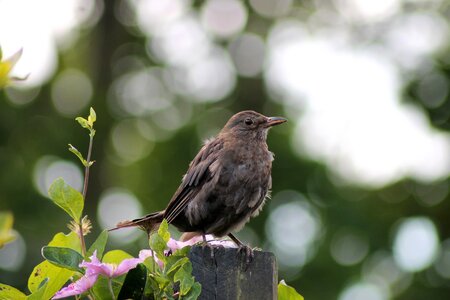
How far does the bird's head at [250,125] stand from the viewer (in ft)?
19.5

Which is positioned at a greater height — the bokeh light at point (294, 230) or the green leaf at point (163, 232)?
the green leaf at point (163, 232)

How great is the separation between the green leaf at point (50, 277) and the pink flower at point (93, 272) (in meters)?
0.05

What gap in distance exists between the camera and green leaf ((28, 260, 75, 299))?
2732 millimetres

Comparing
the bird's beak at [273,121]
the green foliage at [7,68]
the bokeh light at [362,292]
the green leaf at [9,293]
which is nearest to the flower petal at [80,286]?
the green leaf at [9,293]

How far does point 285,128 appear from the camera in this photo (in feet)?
71.3

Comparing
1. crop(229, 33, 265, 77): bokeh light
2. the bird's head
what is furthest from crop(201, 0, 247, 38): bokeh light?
the bird's head

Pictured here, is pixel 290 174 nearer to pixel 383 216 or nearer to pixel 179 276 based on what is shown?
pixel 383 216

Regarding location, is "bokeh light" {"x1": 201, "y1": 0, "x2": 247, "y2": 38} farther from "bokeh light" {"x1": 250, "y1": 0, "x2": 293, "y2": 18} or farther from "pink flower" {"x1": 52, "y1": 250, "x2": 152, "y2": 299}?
"pink flower" {"x1": 52, "y1": 250, "x2": 152, "y2": 299}

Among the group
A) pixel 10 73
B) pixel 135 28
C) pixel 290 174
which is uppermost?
pixel 10 73

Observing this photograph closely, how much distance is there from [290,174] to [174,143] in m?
2.88

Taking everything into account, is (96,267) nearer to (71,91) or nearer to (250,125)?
(250,125)

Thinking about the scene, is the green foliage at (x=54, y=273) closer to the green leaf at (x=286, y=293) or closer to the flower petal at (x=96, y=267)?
the flower petal at (x=96, y=267)

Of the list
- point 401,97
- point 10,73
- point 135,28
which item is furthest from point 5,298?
point 135,28

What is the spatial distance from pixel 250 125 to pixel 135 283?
3540 mm
